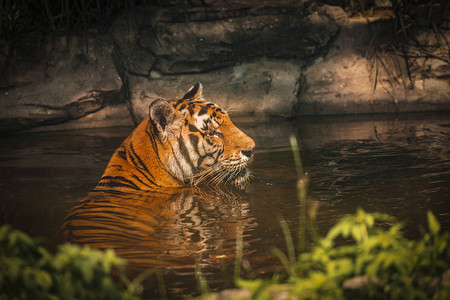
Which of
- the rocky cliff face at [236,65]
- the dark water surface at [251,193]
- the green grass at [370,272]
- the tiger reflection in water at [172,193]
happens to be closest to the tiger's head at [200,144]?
the tiger reflection in water at [172,193]

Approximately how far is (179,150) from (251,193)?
63 cm

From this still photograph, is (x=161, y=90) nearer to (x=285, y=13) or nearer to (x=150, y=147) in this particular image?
(x=285, y=13)

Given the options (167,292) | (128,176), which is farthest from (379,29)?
(167,292)

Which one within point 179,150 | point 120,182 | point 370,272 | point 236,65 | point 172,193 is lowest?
point 370,272

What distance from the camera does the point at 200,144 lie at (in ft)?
12.8

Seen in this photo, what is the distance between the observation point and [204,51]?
7742 mm

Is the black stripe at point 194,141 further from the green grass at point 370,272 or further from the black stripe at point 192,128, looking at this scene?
the green grass at point 370,272

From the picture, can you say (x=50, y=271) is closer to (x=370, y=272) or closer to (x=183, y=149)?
(x=370, y=272)

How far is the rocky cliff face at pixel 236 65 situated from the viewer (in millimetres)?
7430

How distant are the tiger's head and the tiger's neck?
54 millimetres

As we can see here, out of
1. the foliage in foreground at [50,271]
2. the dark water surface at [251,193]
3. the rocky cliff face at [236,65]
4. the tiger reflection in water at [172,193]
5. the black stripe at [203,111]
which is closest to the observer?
the foliage in foreground at [50,271]

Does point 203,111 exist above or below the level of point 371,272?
above

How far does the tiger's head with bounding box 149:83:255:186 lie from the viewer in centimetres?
379

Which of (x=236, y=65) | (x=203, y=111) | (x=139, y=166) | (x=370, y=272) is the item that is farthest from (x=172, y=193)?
(x=236, y=65)
